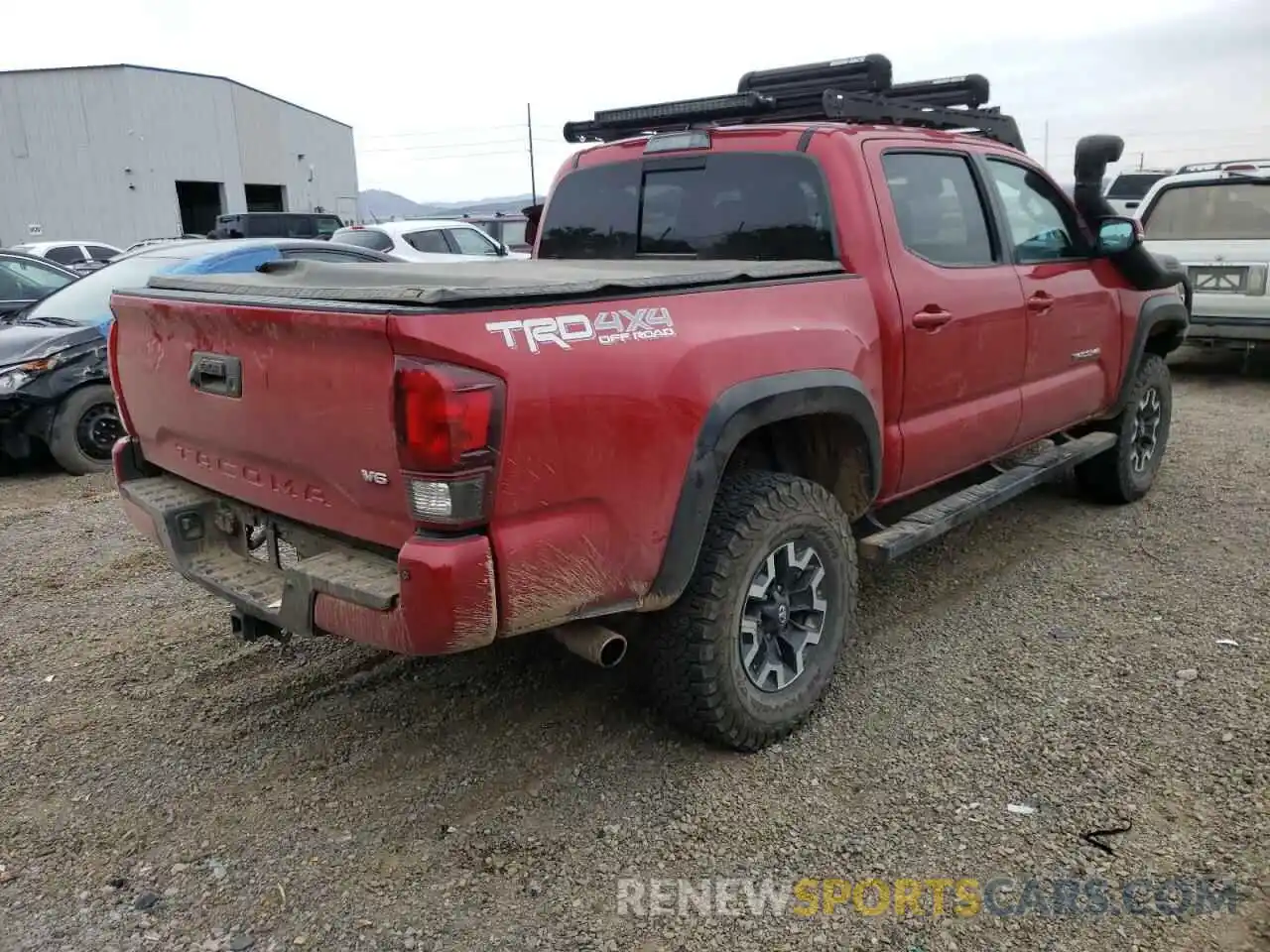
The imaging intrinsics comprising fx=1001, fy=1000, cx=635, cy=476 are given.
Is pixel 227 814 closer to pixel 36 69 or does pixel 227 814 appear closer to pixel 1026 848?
pixel 1026 848

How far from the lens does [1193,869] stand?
2648 millimetres

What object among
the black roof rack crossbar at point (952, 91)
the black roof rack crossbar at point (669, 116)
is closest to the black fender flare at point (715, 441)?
the black roof rack crossbar at point (669, 116)

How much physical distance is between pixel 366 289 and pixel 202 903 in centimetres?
166

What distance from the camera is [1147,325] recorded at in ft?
17.4

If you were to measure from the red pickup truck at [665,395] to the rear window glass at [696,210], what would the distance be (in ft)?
0.04

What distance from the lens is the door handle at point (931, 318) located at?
3701mm

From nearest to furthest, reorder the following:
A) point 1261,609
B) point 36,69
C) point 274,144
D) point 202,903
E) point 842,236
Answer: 1. point 202,903
2. point 842,236
3. point 1261,609
4. point 36,69
5. point 274,144

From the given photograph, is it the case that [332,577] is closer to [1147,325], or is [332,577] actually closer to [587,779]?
[587,779]

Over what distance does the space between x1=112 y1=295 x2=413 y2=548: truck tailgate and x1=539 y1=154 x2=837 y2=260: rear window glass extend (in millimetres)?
1896

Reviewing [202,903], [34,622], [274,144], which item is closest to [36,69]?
[274,144]

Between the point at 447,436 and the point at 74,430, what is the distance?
18.7 ft

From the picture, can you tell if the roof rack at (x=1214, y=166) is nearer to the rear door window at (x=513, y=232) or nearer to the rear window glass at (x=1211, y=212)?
the rear window glass at (x=1211, y=212)

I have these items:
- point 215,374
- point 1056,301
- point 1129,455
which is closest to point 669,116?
point 1056,301

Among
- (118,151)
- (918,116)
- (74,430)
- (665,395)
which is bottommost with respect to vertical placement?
(74,430)
